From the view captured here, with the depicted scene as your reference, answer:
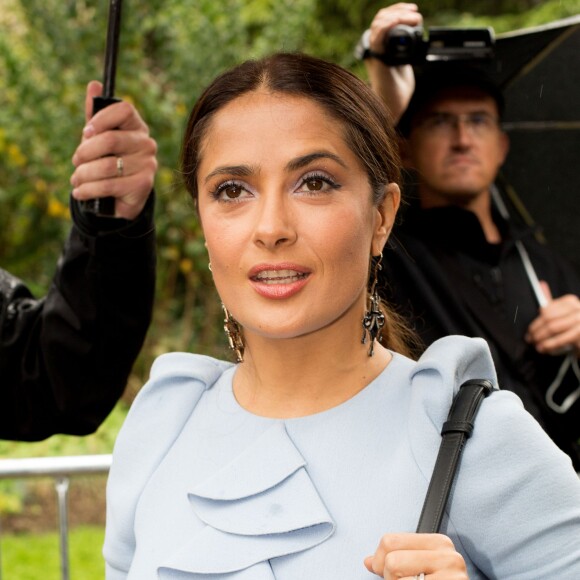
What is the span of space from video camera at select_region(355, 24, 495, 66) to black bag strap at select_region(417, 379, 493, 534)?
1.27 meters

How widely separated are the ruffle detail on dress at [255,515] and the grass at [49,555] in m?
4.75

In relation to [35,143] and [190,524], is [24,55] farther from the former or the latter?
[190,524]

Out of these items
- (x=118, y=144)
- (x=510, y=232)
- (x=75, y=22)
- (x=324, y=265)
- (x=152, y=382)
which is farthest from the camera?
(x=75, y=22)

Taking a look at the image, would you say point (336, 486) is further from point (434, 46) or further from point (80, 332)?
point (434, 46)

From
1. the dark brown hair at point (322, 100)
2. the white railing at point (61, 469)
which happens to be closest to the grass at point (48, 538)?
the white railing at point (61, 469)

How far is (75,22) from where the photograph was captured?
24.9ft

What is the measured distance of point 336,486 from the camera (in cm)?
169

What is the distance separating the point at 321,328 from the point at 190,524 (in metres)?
0.40

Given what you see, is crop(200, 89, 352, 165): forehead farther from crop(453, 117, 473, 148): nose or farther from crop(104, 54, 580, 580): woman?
crop(453, 117, 473, 148): nose

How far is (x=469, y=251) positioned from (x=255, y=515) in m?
1.44

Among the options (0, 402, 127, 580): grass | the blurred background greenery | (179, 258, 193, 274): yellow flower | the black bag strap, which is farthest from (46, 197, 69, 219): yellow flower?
the black bag strap

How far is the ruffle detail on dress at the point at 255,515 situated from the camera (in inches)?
64.9

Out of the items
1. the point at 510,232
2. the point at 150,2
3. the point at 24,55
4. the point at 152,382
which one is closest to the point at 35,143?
the point at 24,55

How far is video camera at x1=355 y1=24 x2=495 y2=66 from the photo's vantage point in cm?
272
